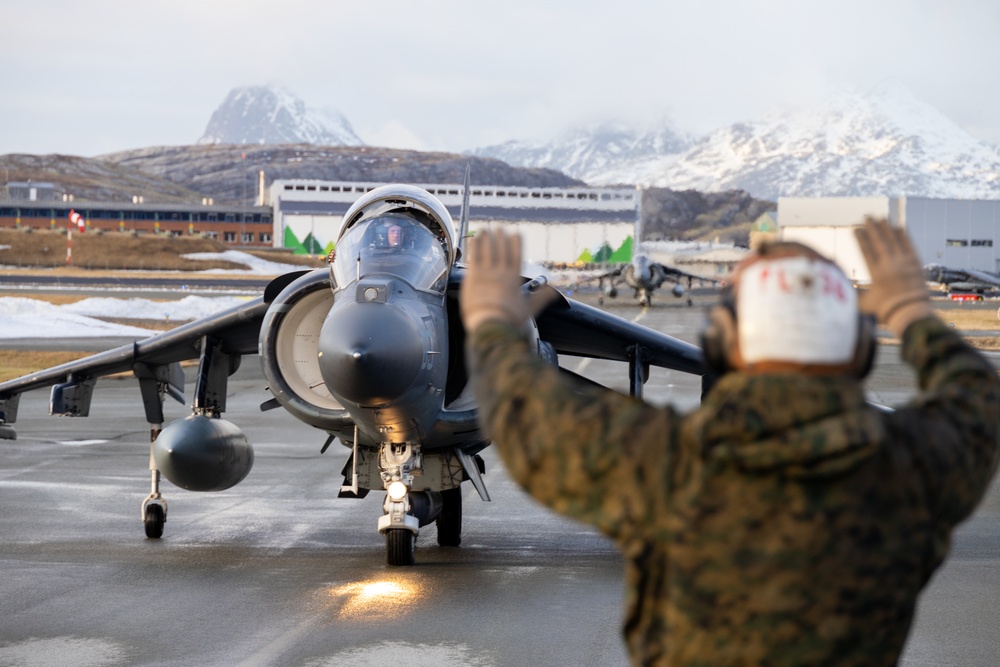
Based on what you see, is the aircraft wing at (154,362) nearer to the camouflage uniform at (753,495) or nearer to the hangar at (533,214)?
the camouflage uniform at (753,495)

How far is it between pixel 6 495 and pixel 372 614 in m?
7.45

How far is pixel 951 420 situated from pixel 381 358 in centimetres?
728

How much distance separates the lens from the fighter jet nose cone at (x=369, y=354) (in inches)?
401

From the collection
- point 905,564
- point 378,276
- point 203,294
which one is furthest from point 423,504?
point 203,294

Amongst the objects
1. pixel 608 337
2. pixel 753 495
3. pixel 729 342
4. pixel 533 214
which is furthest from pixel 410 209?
pixel 533 214

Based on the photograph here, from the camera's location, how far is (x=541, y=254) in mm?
166000

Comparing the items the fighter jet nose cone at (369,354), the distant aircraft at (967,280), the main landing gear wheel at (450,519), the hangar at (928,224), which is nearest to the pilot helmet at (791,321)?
the fighter jet nose cone at (369,354)

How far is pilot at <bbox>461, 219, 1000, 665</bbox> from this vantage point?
290 cm

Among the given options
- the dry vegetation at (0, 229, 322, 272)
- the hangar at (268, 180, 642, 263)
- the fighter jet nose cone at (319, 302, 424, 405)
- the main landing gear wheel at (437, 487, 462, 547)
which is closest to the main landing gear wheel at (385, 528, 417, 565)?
the main landing gear wheel at (437, 487, 462, 547)

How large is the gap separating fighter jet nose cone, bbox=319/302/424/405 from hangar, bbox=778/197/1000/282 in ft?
383

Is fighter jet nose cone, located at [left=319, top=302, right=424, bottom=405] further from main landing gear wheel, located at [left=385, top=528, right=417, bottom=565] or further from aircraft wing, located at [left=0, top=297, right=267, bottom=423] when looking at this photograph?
aircraft wing, located at [left=0, top=297, right=267, bottom=423]

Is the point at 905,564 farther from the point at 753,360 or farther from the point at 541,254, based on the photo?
the point at 541,254

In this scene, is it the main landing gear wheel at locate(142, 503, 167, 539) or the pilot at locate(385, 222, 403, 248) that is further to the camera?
the main landing gear wheel at locate(142, 503, 167, 539)

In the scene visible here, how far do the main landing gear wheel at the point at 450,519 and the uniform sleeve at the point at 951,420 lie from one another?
32.7 feet
